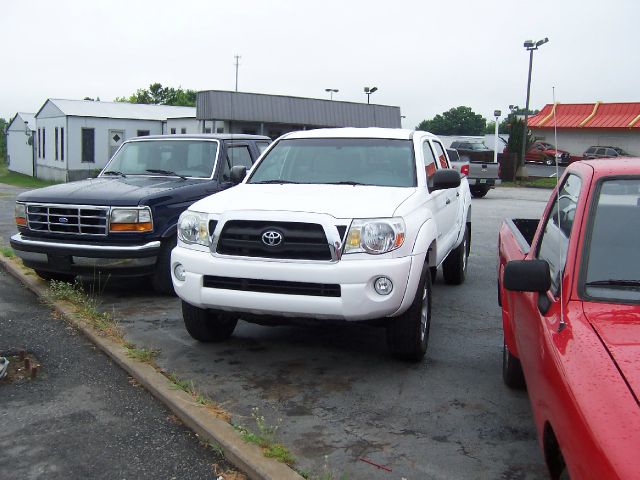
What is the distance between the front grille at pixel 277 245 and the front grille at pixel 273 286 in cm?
19

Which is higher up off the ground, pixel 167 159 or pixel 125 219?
pixel 167 159

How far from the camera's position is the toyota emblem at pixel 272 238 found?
4.75 metres

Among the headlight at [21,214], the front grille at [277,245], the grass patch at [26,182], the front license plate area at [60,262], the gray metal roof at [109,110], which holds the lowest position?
the grass patch at [26,182]

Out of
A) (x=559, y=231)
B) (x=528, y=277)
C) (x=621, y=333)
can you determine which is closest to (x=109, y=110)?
(x=559, y=231)

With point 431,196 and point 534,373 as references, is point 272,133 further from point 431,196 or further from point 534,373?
point 534,373

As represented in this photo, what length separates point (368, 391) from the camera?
4.66m

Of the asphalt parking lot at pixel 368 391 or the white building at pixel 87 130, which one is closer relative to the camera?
the asphalt parking lot at pixel 368 391

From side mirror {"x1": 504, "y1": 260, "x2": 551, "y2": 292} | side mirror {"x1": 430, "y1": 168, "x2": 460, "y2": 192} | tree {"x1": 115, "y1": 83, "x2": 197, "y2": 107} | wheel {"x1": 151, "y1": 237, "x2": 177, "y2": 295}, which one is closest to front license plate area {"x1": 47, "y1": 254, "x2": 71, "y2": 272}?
wheel {"x1": 151, "y1": 237, "x2": 177, "y2": 295}

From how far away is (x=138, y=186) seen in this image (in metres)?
7.46

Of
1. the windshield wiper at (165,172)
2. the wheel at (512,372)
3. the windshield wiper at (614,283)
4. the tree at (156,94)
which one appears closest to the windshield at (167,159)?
the windshield wiper at (165,172)

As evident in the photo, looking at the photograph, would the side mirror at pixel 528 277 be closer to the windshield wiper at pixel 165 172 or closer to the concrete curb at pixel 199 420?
the concrete curb at pixel 199 420

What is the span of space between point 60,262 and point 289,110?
94.6ft

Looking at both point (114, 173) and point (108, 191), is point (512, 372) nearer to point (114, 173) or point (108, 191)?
point (108, 191)

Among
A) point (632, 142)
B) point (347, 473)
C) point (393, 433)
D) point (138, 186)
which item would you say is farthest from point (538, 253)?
point (632, 142)
